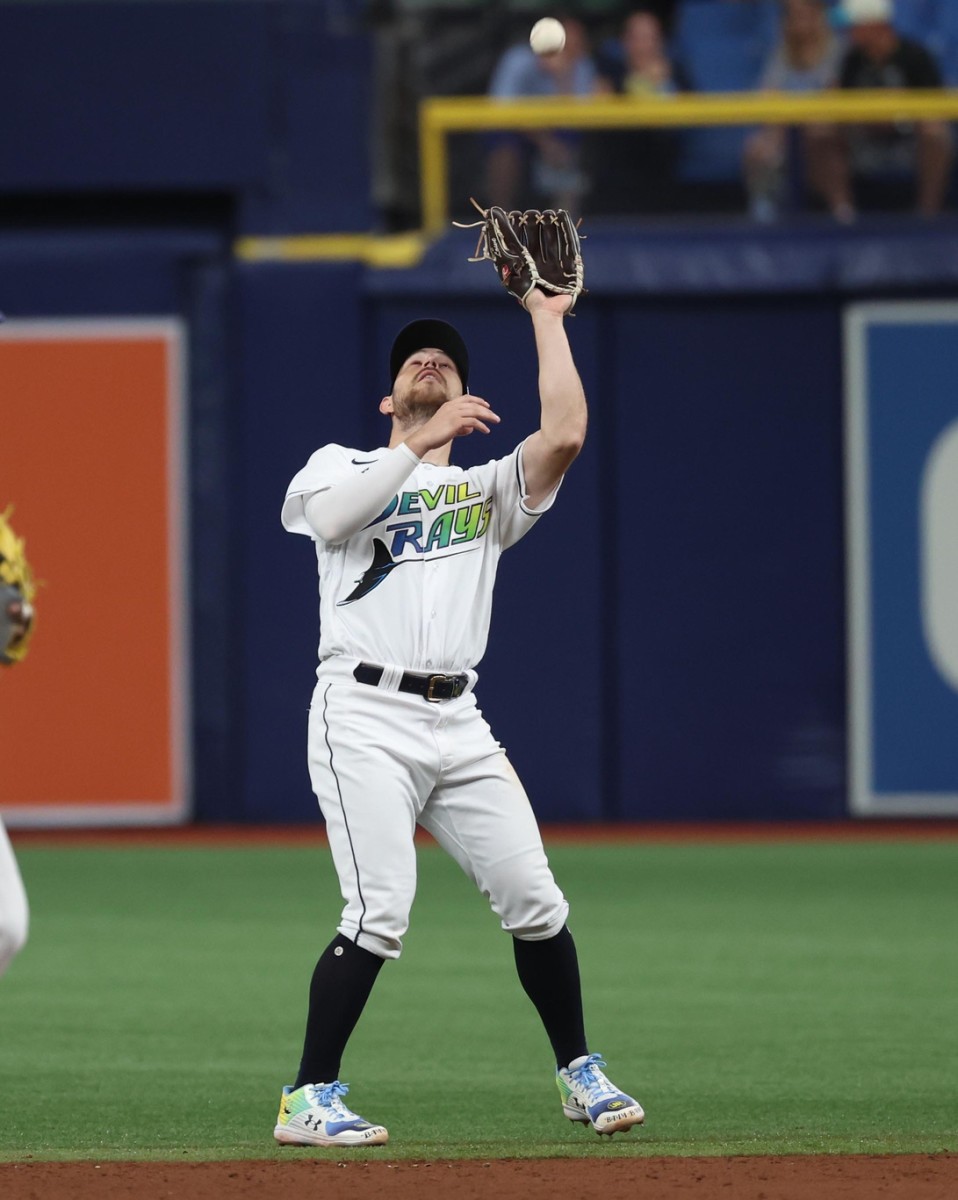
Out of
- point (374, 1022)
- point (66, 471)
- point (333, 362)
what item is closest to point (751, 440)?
point (333, 362)

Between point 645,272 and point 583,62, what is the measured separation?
1.37 m

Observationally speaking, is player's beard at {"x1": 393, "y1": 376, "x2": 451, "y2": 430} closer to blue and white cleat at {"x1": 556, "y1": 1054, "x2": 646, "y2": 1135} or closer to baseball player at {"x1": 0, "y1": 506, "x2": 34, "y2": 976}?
baseball player at {"x1": 0, "y1": 506, "x2": 34, "y2": 976}

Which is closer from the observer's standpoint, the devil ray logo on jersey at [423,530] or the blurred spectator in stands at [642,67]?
the devil ray logo on jersey at [423,530]

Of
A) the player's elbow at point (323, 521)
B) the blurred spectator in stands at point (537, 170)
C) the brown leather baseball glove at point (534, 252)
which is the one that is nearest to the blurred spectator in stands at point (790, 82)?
the blurred spectator in stands at point (537, 170)

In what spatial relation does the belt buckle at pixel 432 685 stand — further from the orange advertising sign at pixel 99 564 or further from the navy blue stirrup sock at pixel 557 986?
the orange advertising sign at pixel 99 564

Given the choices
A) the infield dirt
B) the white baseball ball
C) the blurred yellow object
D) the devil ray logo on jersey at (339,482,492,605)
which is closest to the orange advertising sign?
the white baseball ball

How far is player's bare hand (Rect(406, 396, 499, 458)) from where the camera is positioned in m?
5.01

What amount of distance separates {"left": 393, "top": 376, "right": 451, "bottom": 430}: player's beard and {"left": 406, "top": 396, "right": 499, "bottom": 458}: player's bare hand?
6.3 inches

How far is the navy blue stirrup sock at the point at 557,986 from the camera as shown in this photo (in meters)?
5.23

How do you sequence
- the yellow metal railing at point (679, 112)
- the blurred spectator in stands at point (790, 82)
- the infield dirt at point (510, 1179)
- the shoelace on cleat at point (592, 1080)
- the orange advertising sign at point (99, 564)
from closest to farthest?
the infield dirt at point (510, 1179), the shoelace on cleat at point (592, 1080), the yellow metal railing at point (679, 112), the blurred spectator in stands at point (790, 82), the orange advertising sign at point (99, 564)

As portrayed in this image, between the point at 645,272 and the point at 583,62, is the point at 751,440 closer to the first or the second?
the point at 645,272

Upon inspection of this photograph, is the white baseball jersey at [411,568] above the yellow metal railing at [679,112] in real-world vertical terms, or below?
below

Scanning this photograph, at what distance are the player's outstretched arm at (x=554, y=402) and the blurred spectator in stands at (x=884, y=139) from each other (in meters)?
7.20

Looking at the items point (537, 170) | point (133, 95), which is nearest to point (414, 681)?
point (537, 170)
